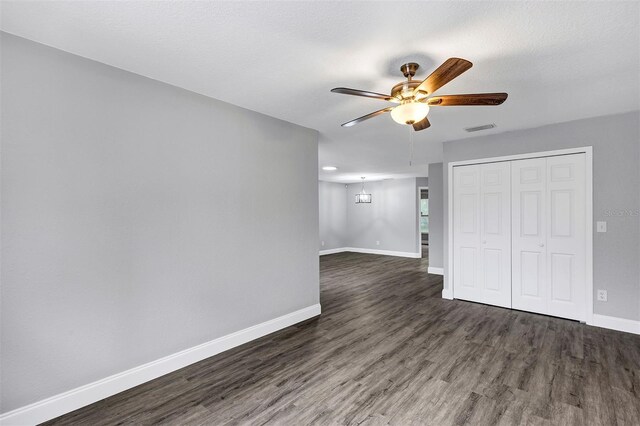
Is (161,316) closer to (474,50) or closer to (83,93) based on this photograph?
(83,93)

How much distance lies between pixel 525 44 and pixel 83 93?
10.3ft

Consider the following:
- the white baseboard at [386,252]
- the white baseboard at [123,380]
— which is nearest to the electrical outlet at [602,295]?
the white baseboard at [123,380]

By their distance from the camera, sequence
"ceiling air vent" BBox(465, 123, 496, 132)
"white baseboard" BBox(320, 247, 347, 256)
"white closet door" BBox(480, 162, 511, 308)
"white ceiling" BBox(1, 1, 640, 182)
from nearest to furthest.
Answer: "white ceiling" BBox(1, 1, 640, 182) < "ceiling air vent" BBox(465, 123, 496, 132) < "white closet door" BBox(480, 162, 511, 308) < "white baseboard" BBox(320, 247, 347, 256)

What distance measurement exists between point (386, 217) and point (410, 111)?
25.0 ft

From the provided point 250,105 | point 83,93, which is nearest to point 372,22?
point 250,105

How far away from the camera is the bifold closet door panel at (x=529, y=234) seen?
3928 mm

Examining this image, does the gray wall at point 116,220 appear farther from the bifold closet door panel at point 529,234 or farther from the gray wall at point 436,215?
the gray wall at point 436,215

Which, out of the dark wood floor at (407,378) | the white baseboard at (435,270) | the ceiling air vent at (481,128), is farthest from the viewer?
the white baseboard at (435,270)

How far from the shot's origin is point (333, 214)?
1009 cm

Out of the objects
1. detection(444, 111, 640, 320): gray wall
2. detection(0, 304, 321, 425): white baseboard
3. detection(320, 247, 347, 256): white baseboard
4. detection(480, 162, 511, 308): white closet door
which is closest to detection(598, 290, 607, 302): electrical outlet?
detection(444, 111, 640, 320): gray wall

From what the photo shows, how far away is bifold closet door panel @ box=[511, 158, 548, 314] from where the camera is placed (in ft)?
12.9

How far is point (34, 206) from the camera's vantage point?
6.44ft

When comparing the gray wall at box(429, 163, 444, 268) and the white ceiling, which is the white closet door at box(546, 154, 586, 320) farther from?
the gray wall at box(429, 163, 444, 268)

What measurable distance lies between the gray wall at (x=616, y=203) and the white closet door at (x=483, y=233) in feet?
2.98
